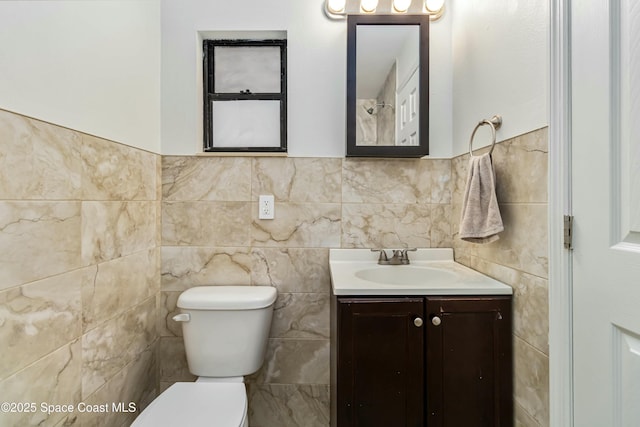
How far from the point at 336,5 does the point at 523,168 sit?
1207 mm

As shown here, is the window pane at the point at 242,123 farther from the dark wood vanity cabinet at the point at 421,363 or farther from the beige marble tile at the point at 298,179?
the dark wood vanity cabinet at the point at 421,363

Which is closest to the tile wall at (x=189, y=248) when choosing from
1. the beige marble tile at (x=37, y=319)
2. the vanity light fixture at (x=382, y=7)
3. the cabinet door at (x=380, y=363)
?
the beige marble tile at (x=37, y=319)

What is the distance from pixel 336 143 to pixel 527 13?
2.96 ft

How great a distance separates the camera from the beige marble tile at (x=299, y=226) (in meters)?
1.63

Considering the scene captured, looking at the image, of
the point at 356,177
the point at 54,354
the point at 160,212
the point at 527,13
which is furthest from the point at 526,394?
the point at 160,212

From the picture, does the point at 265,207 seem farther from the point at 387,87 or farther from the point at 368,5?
the point at 368,5

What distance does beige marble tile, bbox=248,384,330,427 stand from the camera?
1618 mm

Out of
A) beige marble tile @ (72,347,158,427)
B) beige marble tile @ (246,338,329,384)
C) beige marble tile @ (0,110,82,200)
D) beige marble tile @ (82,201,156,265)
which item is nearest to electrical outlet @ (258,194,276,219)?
beige marble tile @ (82,201,156,265)

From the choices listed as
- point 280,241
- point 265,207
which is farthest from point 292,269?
point 265,207

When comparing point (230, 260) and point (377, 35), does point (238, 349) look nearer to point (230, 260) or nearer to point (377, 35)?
point (230, 260)

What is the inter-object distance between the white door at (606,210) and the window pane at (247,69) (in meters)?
1.30

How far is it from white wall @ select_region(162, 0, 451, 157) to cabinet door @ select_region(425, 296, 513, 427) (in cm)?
94

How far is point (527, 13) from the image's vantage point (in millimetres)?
1045

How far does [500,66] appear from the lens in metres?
1.20
